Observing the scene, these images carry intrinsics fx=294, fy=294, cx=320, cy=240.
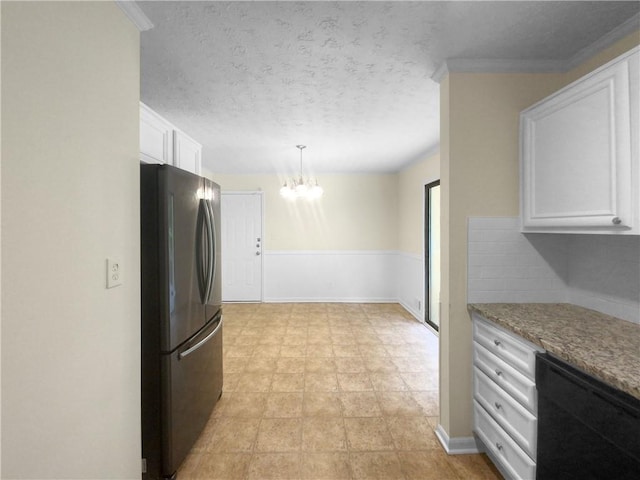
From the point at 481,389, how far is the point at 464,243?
0.84 meters

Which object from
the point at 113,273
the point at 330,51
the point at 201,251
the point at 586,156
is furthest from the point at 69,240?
the point at 586,156

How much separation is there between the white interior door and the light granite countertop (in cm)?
411

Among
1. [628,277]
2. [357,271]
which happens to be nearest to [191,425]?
[628,277]

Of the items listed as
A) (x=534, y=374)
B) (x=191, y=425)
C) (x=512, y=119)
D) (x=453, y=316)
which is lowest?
(x=191, y=425)

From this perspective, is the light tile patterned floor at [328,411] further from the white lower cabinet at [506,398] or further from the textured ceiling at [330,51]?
the textured ceiling at [330,51]

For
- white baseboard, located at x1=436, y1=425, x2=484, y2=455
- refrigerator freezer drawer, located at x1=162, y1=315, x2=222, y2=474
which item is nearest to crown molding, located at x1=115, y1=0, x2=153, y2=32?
refrigerator freezer drawer, located at x1=162, y1=315, x2=222, y2=474

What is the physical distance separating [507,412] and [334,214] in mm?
4130

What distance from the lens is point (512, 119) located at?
1780 mm

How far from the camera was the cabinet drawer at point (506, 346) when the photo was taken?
1.30m

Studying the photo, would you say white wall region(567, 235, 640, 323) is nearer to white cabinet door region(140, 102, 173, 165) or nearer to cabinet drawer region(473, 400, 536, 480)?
cabinet drawer region(473, 400, 536, 480)

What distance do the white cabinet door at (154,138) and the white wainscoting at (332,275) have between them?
3575 mm

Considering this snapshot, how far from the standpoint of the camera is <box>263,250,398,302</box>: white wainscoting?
5.32 metres

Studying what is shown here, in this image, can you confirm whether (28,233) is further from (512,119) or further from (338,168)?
(338,168)

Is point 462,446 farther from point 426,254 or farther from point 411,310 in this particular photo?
point 411,310
